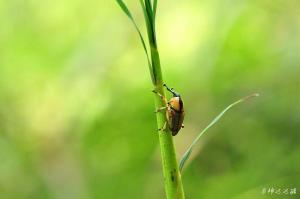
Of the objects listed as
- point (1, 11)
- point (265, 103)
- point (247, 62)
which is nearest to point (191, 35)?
point (247, 62)

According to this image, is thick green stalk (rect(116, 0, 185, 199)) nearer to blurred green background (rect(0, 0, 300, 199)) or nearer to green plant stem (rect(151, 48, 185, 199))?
green plant stem (rect(151, 48, 185, 199))

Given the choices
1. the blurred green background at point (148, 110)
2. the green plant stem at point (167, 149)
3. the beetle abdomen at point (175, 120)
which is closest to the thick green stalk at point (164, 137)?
the green plant stem at point (167, 149)

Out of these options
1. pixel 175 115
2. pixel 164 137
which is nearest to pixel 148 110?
pixel 175 115

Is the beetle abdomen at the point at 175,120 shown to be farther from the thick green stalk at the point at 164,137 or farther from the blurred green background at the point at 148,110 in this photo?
the blurred green background at the point at 148,110

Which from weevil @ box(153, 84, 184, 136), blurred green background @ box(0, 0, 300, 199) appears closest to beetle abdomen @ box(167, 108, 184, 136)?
weevil @ box(153, 84, 184, 136)

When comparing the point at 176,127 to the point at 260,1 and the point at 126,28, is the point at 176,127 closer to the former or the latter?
the point at 126,28

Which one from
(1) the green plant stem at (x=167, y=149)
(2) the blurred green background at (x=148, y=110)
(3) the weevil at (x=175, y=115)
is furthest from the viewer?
(2) the blurred green background at (x=148, y=110)
